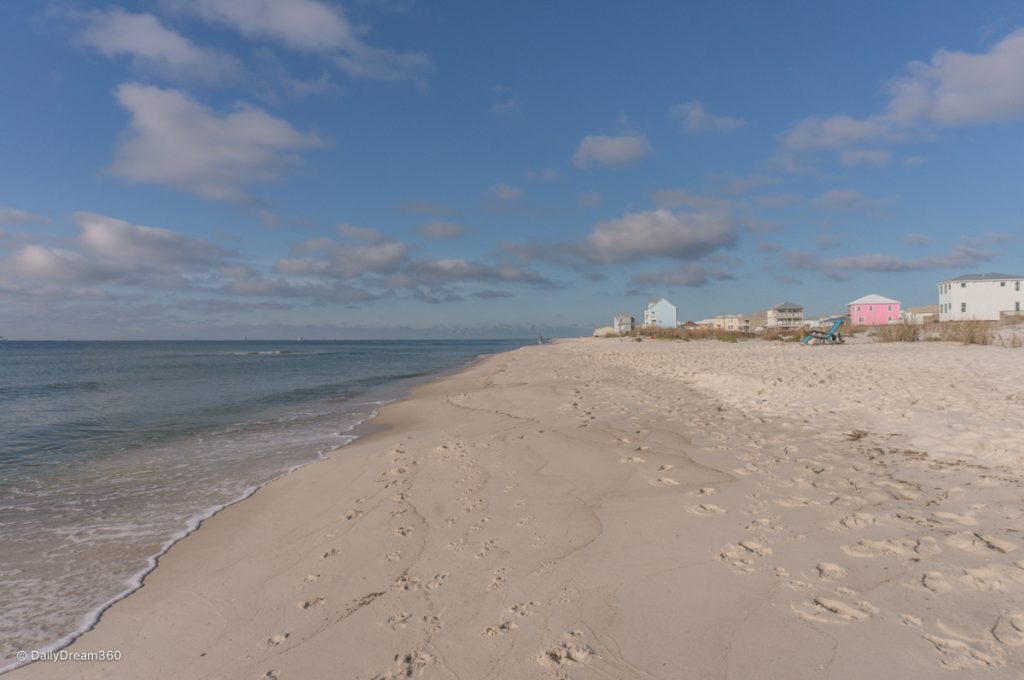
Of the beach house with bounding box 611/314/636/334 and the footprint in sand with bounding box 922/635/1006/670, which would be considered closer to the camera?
the footprint in sand with bounding box 922/635/1006/670

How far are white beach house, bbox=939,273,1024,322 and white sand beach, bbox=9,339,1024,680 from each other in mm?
50684

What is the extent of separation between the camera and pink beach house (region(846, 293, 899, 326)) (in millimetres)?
54562

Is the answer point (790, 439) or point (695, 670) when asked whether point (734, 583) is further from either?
point (790, 439)

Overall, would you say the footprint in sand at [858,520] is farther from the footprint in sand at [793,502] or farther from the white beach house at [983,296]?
the white beach house at [983,296]

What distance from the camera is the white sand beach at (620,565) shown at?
2.85 meters

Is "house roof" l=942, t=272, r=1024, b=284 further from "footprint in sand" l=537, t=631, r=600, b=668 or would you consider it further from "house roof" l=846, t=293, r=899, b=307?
"footprint in sand" l=537, t=631, r=600, b=668

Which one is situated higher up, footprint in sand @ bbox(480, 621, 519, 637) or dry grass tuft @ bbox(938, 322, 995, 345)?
dry grass tuft @ bbox(938, 322, 995, 345)

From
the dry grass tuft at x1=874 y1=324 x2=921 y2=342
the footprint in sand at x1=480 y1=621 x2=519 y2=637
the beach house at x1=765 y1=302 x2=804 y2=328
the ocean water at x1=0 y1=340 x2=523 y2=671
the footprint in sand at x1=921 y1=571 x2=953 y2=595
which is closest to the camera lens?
the footprint in sand at x1=480 y1=621 x2=519 y2=637

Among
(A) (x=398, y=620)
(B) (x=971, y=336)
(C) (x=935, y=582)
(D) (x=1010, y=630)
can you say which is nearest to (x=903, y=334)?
(B) (x=971, y=336)

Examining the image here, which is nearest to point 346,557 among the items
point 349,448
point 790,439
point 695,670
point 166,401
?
point 695,670

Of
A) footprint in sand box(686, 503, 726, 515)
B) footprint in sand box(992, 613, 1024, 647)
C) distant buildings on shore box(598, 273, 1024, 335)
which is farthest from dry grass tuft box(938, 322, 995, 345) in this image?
footprint in sand box(992, 613, 1024, 647)

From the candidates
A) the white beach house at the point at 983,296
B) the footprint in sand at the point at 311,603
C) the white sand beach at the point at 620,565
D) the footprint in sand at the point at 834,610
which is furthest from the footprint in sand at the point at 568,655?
the white beach house at the point at 983,296

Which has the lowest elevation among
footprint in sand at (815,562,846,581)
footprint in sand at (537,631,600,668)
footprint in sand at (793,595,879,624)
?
footprint in sand at (537,631,600,668)

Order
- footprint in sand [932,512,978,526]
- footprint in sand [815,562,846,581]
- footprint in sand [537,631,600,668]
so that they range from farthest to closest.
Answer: footprint in sand [932,512,978,526] → footprint in sand [815,562,846,581] → footprint in sand [537,631,600,668]
